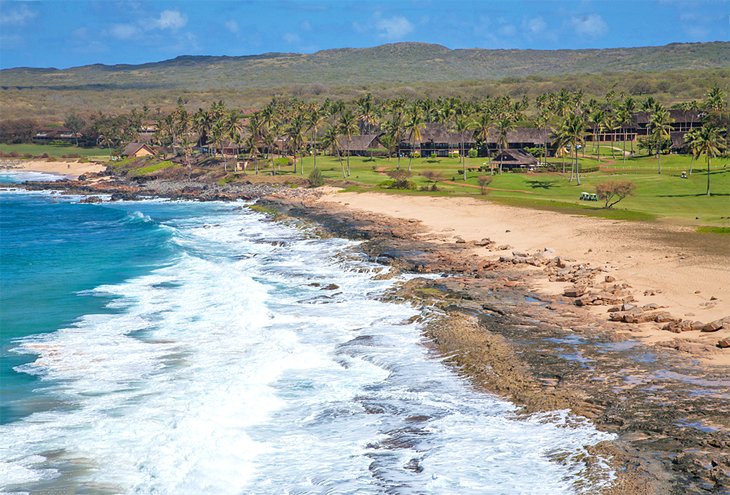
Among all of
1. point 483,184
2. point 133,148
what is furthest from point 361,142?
point 483,184

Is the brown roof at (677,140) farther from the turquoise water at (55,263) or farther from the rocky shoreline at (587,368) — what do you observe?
the rocky shoreline at (587,368)

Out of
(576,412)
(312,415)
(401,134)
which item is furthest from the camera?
(401,134)

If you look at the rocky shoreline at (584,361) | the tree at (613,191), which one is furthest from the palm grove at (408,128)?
the rocky shoreline at (584,361)

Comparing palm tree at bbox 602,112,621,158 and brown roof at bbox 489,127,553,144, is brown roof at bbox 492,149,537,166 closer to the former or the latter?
palm tree at bbox 602,112,621,158

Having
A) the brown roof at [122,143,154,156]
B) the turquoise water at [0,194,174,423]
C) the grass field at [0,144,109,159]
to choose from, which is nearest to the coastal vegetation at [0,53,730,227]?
the brown roof at [122,143,154,156]

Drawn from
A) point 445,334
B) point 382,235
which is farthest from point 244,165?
point 445,334

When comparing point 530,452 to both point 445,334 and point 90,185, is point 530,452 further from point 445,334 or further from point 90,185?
point 90,185
